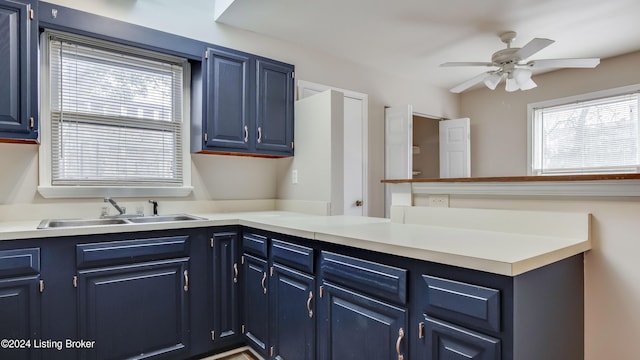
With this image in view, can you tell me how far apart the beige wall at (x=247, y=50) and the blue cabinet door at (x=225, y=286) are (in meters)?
0.75

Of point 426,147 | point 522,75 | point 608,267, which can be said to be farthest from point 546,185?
point 426,147

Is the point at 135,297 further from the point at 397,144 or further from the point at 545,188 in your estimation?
the point at 397,144

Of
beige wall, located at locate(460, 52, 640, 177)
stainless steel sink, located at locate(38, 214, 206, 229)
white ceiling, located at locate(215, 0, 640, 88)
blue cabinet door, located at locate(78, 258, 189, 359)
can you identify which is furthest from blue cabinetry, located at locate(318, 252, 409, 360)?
beige wall, located at locate(460, 52, 640, 177)

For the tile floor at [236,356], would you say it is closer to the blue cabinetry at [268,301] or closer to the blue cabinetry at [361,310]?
the blue cabinetry at [268,301]

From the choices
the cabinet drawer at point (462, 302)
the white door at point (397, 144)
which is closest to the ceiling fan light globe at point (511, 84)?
the white door at point (397, 144)

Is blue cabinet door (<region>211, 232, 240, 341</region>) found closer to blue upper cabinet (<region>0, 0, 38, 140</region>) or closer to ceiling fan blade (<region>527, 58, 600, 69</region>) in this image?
blue upper cabinet (<region>0, 0, 38, 140</region>)

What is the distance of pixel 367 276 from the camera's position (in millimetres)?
1441

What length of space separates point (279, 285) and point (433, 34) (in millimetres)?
2724

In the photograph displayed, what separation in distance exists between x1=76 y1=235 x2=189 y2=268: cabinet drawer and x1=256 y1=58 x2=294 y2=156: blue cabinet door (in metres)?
1.06

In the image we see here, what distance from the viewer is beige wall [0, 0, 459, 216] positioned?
2297 millimetres

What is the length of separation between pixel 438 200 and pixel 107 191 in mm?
2248

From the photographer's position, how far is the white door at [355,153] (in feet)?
13.0

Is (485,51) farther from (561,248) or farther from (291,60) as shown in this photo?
(561,248)

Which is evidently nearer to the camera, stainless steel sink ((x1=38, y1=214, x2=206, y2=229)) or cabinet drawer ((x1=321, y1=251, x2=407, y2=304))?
cabinet drawer ((x1=321, y1=251, x2=407, y2=304))
